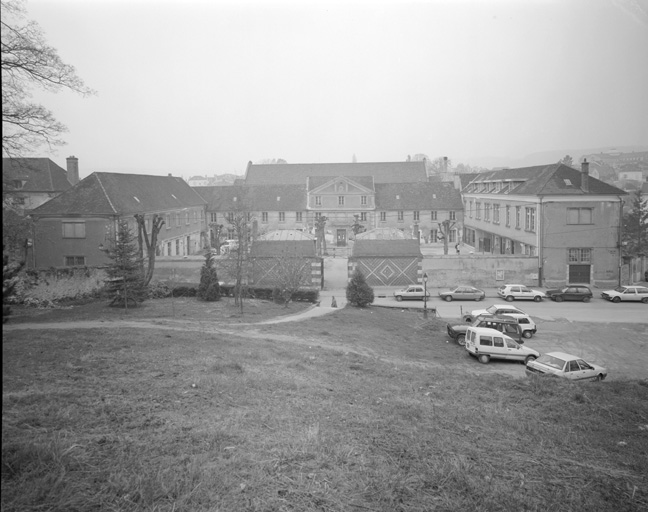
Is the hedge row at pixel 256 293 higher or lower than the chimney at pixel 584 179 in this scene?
lower

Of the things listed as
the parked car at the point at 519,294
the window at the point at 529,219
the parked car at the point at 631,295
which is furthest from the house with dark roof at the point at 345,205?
the parked car at the point at 631,295

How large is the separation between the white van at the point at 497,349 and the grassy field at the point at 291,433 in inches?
134

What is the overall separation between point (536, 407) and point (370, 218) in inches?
1819

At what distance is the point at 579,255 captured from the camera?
35.6 m

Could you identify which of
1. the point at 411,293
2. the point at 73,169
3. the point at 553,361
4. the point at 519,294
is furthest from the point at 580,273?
the point at 73,169

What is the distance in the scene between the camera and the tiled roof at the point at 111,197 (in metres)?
33.3

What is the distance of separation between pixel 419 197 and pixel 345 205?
848 centimetres

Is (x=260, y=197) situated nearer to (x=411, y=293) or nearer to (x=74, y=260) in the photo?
(x=74, y=260)

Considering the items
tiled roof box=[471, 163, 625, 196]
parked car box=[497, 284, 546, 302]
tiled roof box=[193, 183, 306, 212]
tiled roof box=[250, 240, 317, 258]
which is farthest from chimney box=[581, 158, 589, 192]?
tiled roof box=[193, 183, 306, 212]

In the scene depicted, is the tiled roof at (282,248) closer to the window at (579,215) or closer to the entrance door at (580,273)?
the window at (579,215)

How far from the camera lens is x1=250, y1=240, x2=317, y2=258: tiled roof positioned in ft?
109

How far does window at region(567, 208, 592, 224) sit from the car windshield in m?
21.9

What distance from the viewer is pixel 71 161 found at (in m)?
41.6

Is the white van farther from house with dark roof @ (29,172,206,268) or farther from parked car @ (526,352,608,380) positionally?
house with dark roof @ (29,172,206,268)
